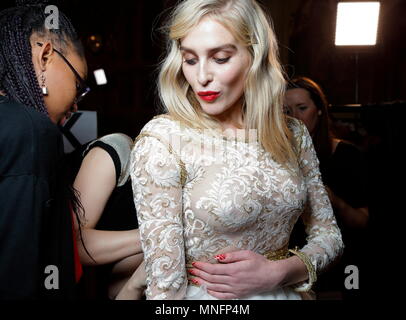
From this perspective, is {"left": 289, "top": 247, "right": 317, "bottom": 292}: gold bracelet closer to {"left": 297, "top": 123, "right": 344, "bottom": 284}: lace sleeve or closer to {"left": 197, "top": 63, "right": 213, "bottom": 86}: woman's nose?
{"left": 297, "top": 123, "right": 344, "bottom": 284}: lace sleeve

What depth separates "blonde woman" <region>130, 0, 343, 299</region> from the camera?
1335mm

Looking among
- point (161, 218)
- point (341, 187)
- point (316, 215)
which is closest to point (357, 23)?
point (341, 187)

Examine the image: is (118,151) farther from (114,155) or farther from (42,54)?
(42,54)

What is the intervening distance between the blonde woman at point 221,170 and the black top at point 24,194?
29cm

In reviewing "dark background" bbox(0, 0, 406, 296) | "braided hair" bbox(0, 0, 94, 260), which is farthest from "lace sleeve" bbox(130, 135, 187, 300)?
"dark background" bbox(0, 0, 406, 296)

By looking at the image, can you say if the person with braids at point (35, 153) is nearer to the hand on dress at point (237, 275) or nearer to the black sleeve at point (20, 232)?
the black sleeve at point (20, 232)

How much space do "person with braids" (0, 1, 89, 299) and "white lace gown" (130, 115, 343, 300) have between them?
0.76 feet

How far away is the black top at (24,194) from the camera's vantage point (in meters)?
1.08

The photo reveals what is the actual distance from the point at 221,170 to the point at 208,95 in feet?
0.80

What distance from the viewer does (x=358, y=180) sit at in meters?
2.65

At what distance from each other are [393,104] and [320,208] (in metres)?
1.71

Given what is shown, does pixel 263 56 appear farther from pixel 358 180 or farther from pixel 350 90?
pixel 350 90

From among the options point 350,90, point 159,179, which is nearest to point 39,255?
point 159,179

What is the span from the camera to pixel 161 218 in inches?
51.6
